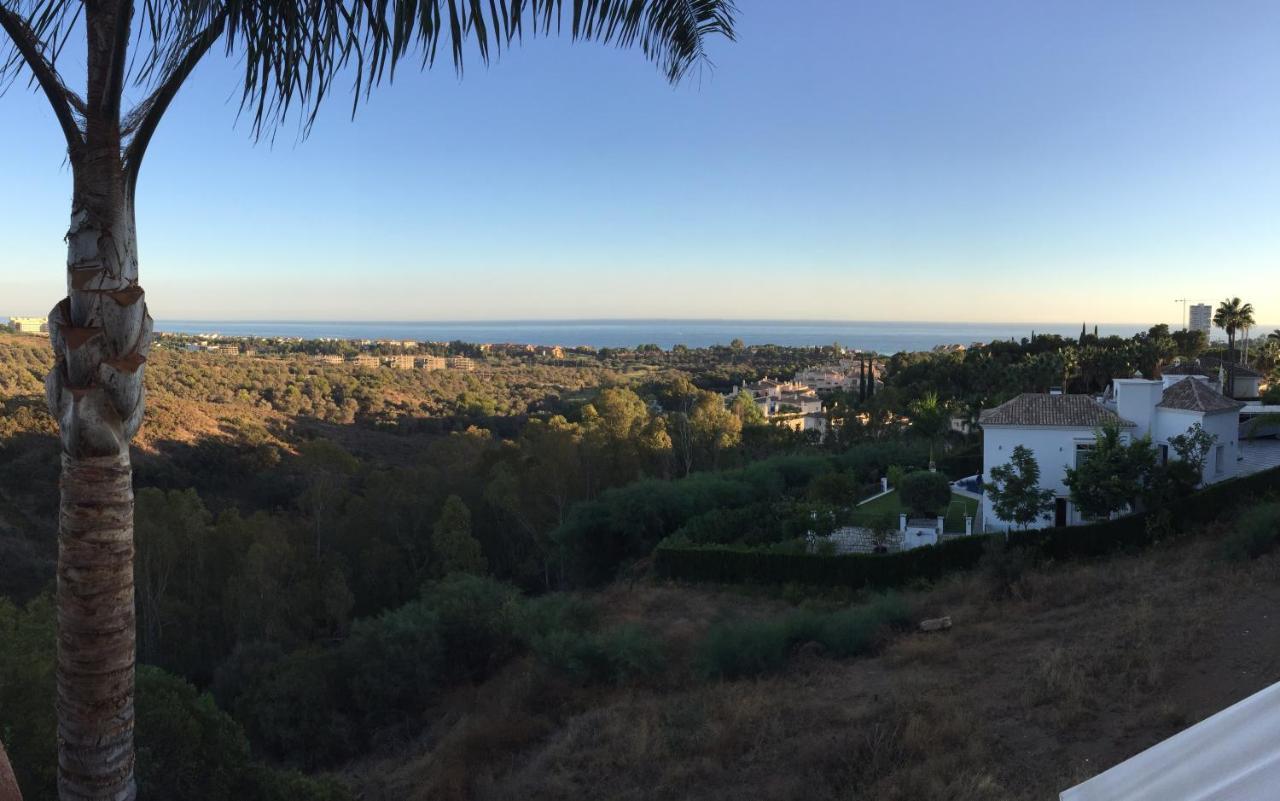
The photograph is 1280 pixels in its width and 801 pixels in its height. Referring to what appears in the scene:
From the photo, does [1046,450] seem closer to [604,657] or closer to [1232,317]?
[604,657]

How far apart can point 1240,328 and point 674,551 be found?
29658 mm

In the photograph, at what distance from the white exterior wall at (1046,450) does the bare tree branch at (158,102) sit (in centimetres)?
1827

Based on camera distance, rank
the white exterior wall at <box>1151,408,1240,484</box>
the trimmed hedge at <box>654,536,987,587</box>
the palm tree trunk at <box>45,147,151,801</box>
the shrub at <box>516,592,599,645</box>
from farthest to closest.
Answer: the white exterior wall at <box>1151,408,1240,484</box> → the trimmed hedge at <box>654,536,987,587</box> → the shrub at <box>516,592,599,645</box> → the palm tree trunk at <box>45,147,151,801</box>

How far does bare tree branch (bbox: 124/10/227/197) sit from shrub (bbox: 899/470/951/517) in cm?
2040

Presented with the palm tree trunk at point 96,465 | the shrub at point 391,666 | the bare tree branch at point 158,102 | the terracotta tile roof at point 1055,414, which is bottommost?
the shrub at point 391,666

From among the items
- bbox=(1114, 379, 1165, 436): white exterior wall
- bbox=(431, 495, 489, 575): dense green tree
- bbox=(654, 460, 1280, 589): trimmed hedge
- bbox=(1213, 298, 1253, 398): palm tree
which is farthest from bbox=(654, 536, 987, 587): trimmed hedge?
bbox=(1213, 298, 1253, 398): palm tree

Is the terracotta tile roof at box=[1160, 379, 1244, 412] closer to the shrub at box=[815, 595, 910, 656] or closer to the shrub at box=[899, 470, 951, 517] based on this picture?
the shrub at box=[899, 470, 951, 517]

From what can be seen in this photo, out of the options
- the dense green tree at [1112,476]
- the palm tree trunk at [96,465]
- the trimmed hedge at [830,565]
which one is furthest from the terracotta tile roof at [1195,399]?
the palm tree trunk at [96,465]

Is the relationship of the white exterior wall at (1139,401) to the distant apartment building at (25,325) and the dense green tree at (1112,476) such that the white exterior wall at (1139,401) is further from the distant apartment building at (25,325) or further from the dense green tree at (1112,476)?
the distant apartment building at (25,325)

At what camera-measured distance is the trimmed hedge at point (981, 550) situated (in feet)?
52.6

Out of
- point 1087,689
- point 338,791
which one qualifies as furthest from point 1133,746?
point 338,791

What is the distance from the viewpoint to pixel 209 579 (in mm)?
→ 18250

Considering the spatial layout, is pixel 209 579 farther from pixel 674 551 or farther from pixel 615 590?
pixel 674 551

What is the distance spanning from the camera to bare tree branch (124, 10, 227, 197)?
2.48m
